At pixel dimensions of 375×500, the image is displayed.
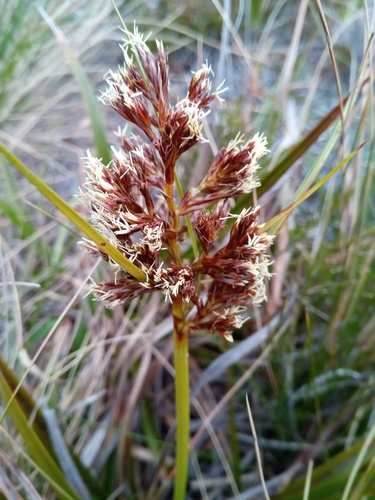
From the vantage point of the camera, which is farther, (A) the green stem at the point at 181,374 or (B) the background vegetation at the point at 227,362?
(B) the background vegetation at the point at 227,362

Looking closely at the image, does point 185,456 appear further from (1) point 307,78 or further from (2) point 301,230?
(1) point 307,78

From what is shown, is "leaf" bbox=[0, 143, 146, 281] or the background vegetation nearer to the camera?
"leaf" bbox=[0, 143, 146, 281]

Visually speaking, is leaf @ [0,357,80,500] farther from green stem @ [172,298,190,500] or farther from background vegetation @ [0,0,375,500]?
green stem @ [172,298,190,500]

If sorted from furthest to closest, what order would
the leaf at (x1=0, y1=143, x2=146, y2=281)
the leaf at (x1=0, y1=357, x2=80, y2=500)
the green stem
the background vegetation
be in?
1. the background vegetation
2. the leaf at (x1=0, y1=357, x2=80, y2=500)
3. the green stem
4. the leaf at (x1=0, y1=143, x2=146, y2=281)

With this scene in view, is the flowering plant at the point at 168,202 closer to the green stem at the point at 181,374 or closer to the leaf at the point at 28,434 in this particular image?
the green stem at the point at 181,374

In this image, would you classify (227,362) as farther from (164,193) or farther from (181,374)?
(164,193)

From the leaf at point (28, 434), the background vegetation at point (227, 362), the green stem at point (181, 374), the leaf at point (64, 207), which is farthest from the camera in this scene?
the background vegetation at point (227, 362)

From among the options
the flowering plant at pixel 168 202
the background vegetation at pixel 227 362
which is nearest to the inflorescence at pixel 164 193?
the flowering plant at pixel 168 202

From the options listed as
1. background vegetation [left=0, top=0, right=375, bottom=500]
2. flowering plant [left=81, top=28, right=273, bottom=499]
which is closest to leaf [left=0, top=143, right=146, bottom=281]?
flowering plant [left=81, top=28, right=273, bottom=499]

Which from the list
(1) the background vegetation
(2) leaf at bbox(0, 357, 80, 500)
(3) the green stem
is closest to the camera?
(3) the green stem
